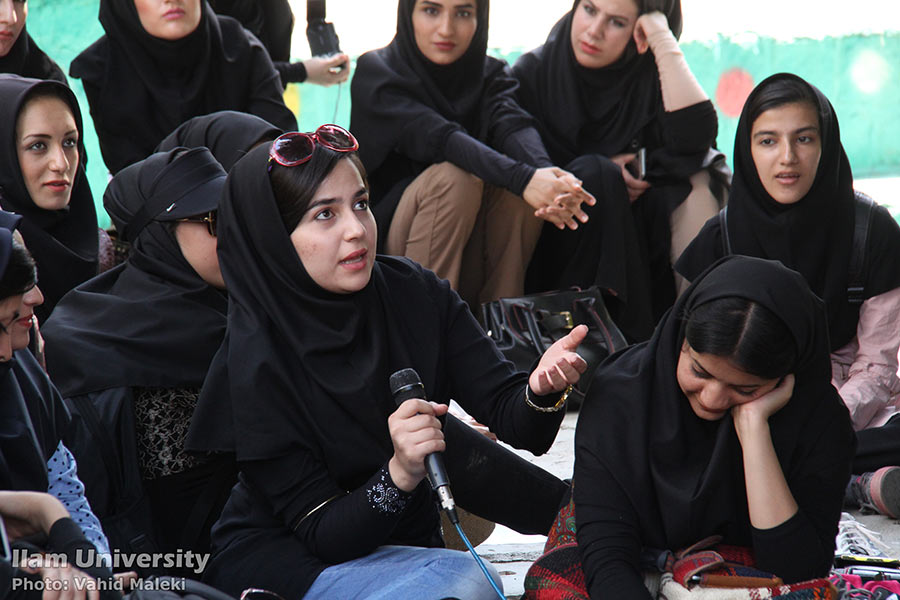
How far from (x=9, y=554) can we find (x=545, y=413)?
997mm

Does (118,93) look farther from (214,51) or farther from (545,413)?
(545,413)

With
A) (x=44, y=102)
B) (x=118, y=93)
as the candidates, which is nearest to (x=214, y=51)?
(x=118, y=93)

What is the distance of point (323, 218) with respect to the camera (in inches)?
84.5

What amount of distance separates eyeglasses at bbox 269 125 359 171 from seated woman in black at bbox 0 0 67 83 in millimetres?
2263

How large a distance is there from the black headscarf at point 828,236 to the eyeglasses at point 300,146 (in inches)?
69.2

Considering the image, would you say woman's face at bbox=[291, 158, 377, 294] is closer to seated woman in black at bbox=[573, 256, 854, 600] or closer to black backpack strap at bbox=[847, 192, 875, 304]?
seated woman in black at bbox=[573, 256, 854, 600]

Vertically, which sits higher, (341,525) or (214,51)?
(214,51)

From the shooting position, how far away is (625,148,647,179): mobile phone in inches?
173

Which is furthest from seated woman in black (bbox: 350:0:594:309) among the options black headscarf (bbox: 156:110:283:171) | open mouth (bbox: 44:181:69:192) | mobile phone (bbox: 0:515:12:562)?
mobile phone (bbox: 0:515:12:562)

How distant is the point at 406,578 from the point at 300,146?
863 mm

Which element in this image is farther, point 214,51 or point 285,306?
point 214,51

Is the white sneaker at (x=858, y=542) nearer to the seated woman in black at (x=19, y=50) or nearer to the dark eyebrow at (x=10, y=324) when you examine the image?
the dark eyebrow at (x=10, y=324)

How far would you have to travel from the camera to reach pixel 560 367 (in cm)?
204

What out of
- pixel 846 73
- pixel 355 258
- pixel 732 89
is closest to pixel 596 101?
pixel 355 258
